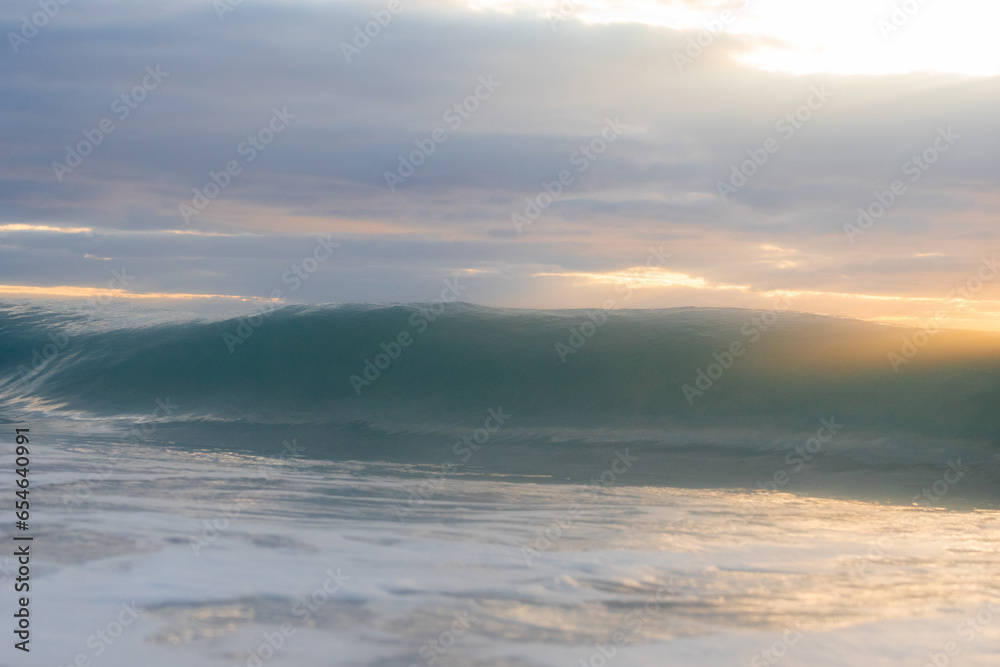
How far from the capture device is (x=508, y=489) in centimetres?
624

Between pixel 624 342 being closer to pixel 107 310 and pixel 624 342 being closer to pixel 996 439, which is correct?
pixel 996 439

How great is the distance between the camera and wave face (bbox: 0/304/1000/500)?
848 centimetres

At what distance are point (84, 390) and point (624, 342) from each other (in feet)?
25.6

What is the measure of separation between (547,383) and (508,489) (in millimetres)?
4235

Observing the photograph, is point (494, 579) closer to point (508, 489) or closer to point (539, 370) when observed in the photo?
point (508, 489)

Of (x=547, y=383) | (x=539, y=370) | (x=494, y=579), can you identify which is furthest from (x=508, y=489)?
(x=539, y=370)

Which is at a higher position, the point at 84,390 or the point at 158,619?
the point at 84,390

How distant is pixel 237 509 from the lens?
5.05m

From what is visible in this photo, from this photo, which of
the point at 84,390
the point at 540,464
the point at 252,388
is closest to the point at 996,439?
the point at 540,464

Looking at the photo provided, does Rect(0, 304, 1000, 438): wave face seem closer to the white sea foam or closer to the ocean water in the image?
the ocean water

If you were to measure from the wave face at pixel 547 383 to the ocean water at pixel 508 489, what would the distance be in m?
0.05

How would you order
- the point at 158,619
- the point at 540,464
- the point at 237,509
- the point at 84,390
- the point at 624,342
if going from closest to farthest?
1. the point at 158,619
2. the point at 237,509
3. the point at 540,464
4. the point at 624,342
5. the point at 84,390

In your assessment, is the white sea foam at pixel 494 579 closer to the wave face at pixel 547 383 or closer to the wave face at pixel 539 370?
the wave face at pixel 547 383

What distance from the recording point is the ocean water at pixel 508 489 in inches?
119
